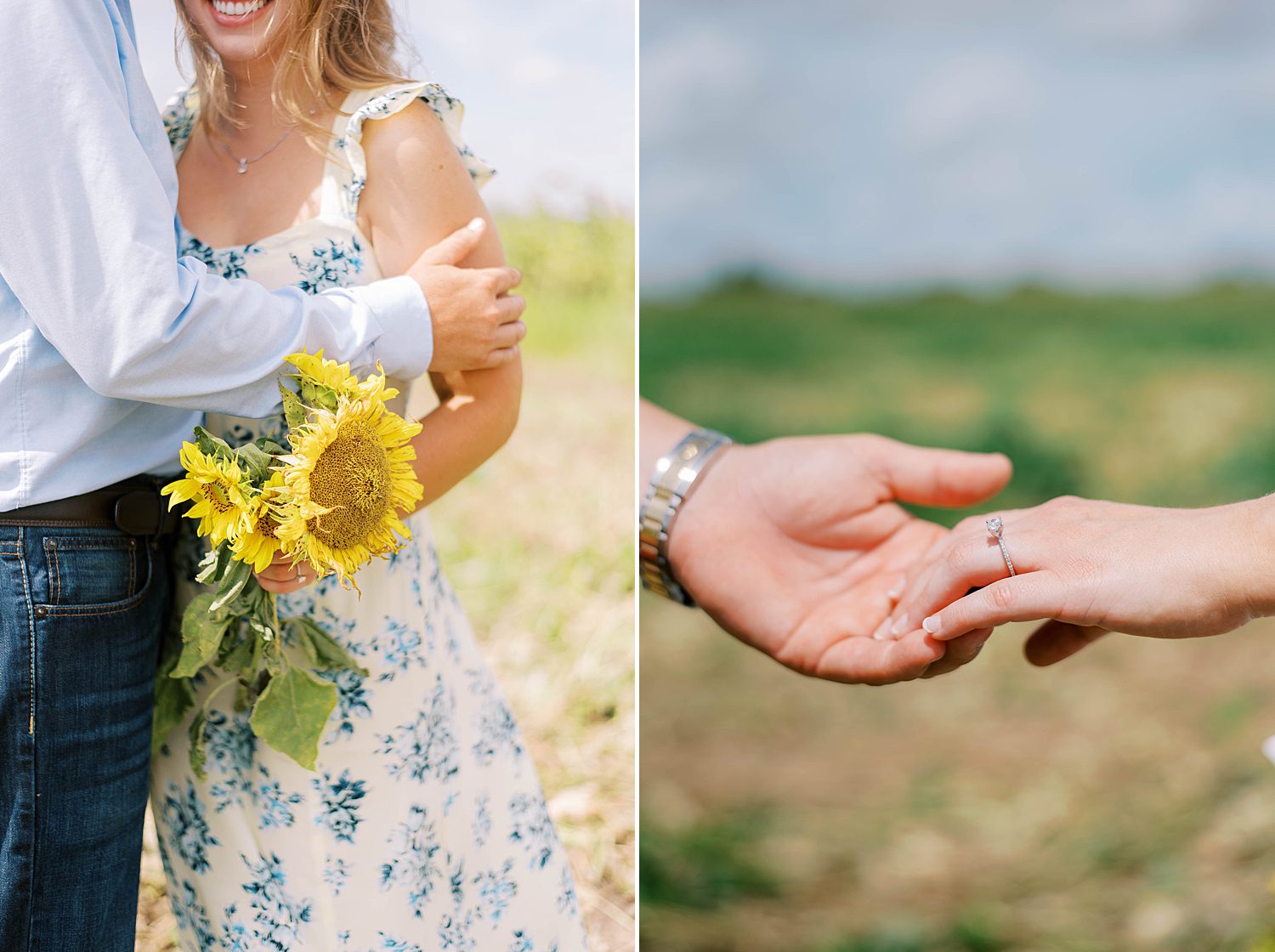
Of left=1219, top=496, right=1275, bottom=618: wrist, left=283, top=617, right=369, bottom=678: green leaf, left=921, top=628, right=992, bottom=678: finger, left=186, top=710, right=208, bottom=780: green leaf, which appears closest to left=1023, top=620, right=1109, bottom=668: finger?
left=921, top=628, right=992, bottom=678: finger

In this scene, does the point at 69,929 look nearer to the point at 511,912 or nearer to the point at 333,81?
the point at 511,912

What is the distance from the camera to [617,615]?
3.90 metres

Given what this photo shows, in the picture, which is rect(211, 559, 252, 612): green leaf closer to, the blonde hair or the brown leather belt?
the brown leather belt

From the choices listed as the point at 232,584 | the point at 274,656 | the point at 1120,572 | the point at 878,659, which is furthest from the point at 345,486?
the point at 1120,572

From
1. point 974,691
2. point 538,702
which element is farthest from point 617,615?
point 974,691

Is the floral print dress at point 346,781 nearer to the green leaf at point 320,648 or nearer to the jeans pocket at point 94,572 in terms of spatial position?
the green leaf at point 320,648

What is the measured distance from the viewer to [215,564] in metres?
1.29

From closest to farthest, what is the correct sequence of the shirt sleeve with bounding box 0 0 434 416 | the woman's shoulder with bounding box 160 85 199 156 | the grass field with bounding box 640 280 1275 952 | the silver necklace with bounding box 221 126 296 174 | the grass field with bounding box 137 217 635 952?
the shirt sleeve with bounding box 0 0 434 416, the silver necklace with bounding box 221 126 296 174, the woman's shoulder with bounding box 160 85 199 156, the grass field with bounding box 640 280 1275 952, the grass field with bounding box 137 217 635 952

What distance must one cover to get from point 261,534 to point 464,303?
16.3 inches

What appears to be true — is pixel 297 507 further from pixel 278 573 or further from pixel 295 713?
pixel 295 713

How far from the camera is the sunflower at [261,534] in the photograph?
1188mm

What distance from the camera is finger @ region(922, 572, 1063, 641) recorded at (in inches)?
50.9

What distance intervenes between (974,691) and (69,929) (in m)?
3.00

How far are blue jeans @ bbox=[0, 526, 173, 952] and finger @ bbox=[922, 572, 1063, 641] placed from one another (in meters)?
1.00
